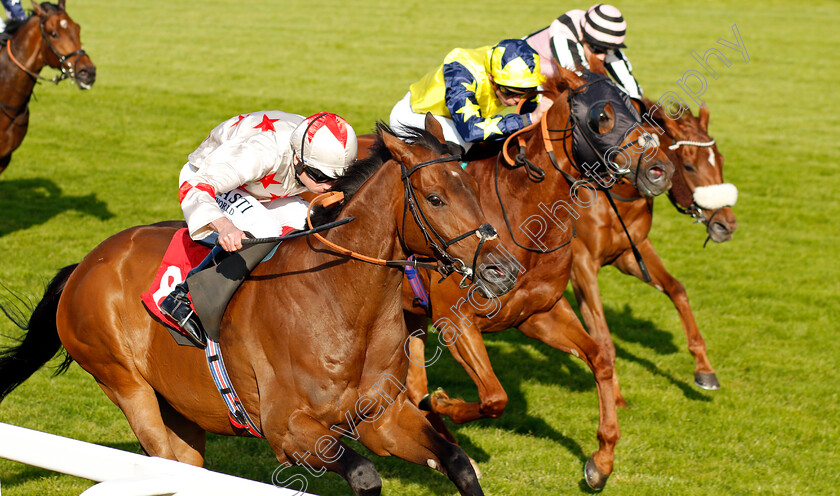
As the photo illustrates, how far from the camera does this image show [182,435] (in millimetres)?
4090

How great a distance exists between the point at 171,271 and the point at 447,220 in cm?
134

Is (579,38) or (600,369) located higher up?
(579,38)

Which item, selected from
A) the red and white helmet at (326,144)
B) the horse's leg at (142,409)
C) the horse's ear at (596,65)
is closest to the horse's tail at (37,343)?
the horse's leg at (142,409)

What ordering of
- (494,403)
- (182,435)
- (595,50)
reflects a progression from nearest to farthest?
(182,435) < (494,403) < (595,50)

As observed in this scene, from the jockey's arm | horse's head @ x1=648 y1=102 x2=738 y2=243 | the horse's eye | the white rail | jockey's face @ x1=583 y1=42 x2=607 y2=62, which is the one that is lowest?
horse's head @ x1=648 y1=102 x2=738 y2=243

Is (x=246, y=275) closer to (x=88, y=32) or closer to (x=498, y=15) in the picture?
(x=88, y=32)

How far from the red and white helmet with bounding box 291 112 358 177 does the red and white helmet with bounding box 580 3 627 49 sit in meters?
2.41

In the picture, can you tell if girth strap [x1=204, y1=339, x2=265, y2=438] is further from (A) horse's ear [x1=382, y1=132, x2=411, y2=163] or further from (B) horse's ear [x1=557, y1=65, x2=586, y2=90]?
(B) horse's ear [x1=557, y1=65, x2=586, y2=90]

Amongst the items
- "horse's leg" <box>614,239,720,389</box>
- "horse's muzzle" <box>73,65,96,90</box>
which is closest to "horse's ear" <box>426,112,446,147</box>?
"horse's leg" <box>614,239,720,389</box>

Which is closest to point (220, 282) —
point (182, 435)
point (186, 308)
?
point (186, 308)

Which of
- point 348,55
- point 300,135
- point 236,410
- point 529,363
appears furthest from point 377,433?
point 348,55

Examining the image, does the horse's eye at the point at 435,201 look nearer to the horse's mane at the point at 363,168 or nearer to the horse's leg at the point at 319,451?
the horse's mane at the point at 363,168

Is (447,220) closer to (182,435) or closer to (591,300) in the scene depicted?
(182,435)

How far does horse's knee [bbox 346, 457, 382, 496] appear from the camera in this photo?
9.84ft
